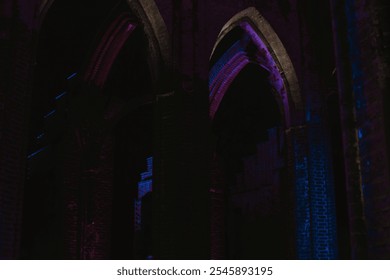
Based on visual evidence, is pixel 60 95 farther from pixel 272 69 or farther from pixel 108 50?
pixel 272 69

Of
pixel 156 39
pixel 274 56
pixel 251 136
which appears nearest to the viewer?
pixel 156 39

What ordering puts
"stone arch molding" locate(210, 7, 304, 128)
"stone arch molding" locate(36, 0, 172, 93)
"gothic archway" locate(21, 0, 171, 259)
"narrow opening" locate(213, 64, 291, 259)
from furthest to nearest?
"narrow opening" locate(213, 64, 291, 259), "gothic archway" locate(21, 0, 171, 259), "stone arch molding" locate(210, 7, 304, 128), "stone arch molding" locate(36, 0, 172, 93)

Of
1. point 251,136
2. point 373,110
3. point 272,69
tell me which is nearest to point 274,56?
point 272,69

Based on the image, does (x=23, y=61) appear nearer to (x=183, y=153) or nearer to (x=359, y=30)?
(x=183, y=153)

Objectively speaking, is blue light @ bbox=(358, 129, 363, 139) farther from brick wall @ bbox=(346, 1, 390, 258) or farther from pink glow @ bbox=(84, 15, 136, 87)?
pink glow @ bbox=(84, 15, 136, 87)

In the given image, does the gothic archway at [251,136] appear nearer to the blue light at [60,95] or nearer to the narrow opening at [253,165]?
the narrow opening at [253,165]

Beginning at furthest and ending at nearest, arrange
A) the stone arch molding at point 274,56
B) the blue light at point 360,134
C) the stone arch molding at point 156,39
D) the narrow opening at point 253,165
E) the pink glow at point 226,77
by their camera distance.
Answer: the pink glow at point 226,77, the narrow opening at point 253,165, the stone arch molding at point 274,56, the stone arch molding at point 156,39, the blue light at point 360,134

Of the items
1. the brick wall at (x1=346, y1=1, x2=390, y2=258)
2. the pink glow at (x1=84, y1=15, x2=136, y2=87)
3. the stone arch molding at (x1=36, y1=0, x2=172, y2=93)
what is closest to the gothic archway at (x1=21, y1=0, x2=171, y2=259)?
the pink glow at (x1=84, y1=15, x2=136, y2=87)

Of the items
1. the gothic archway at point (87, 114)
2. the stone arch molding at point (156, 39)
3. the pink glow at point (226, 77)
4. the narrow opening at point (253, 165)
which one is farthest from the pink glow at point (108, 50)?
the narrow opening at point (253, 165)

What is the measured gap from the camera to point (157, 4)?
28.2 ft

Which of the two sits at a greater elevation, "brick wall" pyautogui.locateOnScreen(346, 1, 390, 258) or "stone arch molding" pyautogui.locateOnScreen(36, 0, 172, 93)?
"stone arch molding" pyautogui.locateOnScreen(36, 0, 172, 93)

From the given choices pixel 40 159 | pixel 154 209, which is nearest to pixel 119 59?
pixel 40 159

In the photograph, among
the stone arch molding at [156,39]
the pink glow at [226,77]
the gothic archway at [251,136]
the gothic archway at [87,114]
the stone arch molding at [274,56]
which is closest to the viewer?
the stone arch molding at [156,39]

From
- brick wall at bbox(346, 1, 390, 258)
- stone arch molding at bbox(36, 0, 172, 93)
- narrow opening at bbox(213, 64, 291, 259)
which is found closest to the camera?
brick wall at bbox(346, 1, 390, 258)
